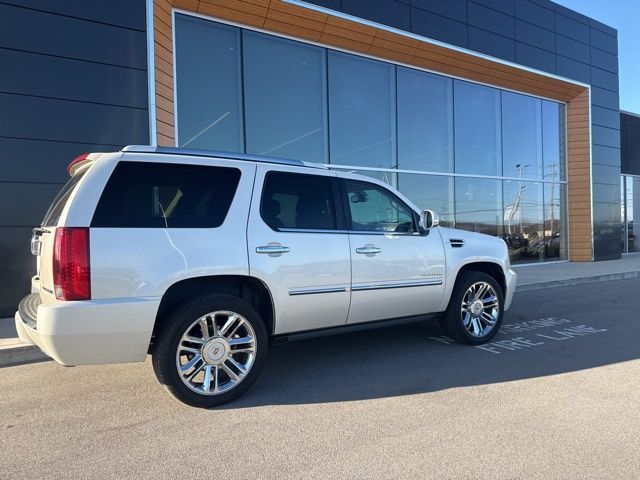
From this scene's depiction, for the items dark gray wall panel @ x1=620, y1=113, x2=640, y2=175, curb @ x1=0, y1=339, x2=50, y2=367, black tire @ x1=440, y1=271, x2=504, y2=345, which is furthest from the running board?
dark gray wall panel @ x1=620, y1=113, x2=640, y2=175

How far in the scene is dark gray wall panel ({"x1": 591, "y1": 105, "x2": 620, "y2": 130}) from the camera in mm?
16641

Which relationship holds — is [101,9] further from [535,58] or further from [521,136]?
[521,136]

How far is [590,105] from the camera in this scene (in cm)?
1641

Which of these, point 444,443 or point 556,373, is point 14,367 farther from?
point 556,373

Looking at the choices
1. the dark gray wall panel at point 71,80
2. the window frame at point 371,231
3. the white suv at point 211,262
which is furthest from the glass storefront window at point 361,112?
the white suv at point 211,262

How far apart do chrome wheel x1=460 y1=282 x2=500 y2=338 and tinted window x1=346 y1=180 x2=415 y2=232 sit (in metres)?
1.14

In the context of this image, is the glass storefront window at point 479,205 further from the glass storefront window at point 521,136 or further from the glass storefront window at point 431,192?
the glass storefront window at point 521,136

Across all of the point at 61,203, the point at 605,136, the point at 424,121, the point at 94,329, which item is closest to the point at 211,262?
the point at 94,329

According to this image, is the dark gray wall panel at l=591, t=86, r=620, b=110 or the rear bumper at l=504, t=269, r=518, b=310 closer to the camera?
the rear bumper at l=504, t=269, r=518, b=310

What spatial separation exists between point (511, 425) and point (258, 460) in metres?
1.77

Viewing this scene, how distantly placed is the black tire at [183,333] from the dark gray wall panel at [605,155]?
16.5 meters

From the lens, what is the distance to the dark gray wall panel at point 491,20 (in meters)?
13.0

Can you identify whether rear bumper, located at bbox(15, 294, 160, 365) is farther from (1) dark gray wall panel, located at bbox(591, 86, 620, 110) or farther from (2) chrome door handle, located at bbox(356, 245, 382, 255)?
(1) dark gray wall panel, located at bbox(591, 86, 620, 110)

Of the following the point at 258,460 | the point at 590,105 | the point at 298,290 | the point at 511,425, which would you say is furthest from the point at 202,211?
the point at 590,105
